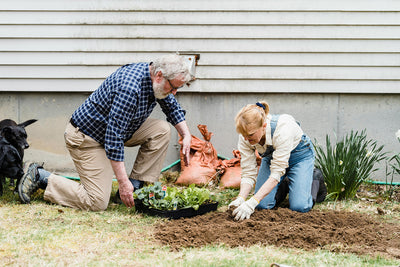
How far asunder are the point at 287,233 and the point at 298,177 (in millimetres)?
991

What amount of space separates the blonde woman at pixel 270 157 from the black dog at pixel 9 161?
6.89 feet

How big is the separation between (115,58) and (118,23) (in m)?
0.44

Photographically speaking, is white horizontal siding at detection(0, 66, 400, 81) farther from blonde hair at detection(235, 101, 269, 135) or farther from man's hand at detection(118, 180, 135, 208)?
man's hand at detection(118, 180, 135, 208)

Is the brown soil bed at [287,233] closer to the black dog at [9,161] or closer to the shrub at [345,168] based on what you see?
the shrub at [345,168]

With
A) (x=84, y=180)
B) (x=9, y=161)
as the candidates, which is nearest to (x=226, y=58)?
(x=84, y=180)

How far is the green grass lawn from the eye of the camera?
269 cm

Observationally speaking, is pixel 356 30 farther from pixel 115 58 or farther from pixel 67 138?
pixel 67 138

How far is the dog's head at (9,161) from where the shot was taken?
4211 mm

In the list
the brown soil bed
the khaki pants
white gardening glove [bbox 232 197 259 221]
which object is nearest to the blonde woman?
white gardening glove [bbox 232 197 259 221]

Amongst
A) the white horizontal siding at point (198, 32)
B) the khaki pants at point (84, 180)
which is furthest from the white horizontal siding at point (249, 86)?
the khaki pants at point (84, 180)

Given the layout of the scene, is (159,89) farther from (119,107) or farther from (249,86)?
(249,86)

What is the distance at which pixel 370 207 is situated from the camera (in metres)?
4.35

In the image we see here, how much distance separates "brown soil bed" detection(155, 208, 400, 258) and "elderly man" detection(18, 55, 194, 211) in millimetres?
657

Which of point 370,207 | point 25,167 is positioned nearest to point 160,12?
point 25,167
